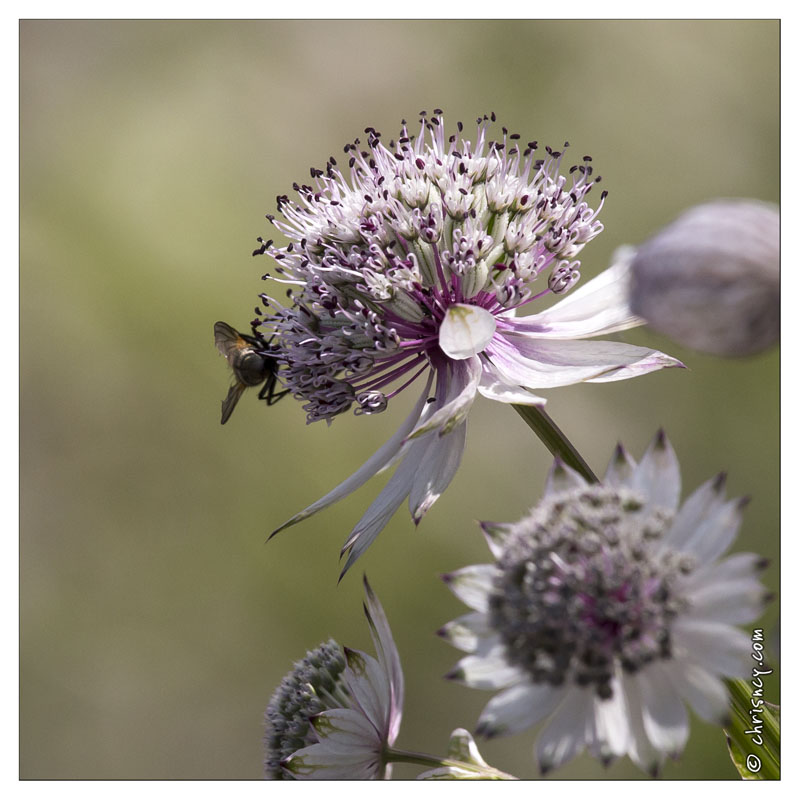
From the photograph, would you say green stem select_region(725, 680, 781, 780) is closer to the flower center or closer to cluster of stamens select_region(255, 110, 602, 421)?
the flower center

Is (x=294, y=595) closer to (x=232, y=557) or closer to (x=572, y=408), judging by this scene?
(x=232, y=557)

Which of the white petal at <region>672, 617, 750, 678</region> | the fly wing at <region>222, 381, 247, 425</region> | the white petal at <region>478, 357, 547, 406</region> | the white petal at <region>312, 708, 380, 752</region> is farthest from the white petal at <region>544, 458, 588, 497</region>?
the fly wing at <region>222, 381, 247, 425</region>

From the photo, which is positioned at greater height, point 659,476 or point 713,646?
point 659,476

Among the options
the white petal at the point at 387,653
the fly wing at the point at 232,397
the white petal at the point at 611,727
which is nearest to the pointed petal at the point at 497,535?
the white petal at the point at 611,727

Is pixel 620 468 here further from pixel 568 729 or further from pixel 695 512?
pixel 568 729

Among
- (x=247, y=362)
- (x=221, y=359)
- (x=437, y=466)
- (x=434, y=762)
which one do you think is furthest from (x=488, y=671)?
(x=221, y=359)

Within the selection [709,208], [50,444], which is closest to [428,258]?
[709,208]
